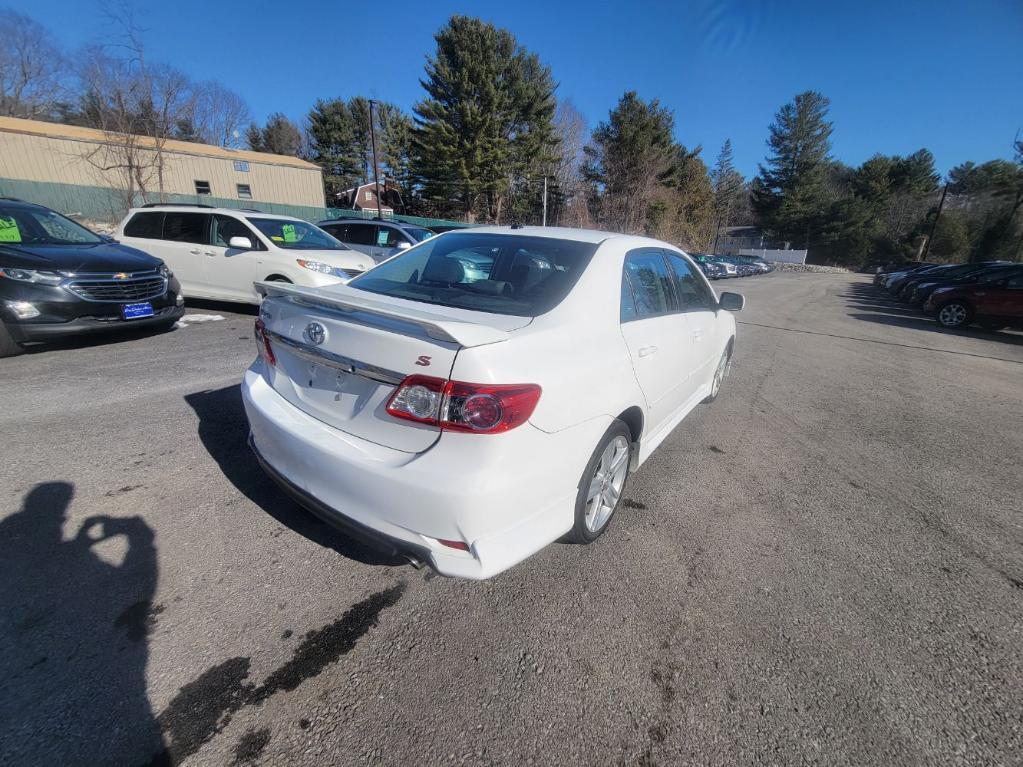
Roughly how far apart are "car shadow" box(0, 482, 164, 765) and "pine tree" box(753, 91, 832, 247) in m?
67.3

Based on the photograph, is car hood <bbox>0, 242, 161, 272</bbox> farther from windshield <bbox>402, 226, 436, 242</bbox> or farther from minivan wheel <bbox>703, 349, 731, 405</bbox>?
minivan wheel <bbox>703, 349, 731, 405</bbox>

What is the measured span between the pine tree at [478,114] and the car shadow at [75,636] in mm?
35702

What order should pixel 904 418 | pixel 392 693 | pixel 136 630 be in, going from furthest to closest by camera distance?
1. pixel 904 418
2. pixel 136 630
3. pixel 392 693

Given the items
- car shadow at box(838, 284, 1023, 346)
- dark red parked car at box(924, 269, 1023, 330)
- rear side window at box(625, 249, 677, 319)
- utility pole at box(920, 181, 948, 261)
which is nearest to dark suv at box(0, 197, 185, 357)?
rear side window at box(625, 249, 677, 319)

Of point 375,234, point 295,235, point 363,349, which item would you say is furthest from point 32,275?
point 375,234

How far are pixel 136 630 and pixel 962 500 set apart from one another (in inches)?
190

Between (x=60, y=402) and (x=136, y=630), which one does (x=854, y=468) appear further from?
(x=60, y=402)

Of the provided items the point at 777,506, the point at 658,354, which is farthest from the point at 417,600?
the point at 777,506

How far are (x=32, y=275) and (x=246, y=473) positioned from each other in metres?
3.75

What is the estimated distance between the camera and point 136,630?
1.77 meters

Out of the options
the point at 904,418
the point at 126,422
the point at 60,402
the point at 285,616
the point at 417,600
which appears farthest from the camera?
the point at 904,418

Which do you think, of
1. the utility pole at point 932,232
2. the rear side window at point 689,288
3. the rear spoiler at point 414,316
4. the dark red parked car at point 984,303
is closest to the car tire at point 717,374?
the rear side window at point 689,288

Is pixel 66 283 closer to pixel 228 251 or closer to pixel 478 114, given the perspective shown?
pixel 228 251

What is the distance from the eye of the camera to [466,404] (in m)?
1.60
